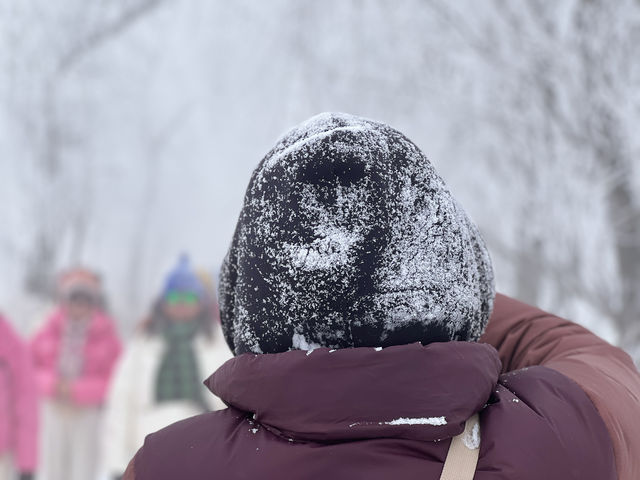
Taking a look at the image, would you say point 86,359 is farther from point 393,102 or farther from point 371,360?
point 371,360

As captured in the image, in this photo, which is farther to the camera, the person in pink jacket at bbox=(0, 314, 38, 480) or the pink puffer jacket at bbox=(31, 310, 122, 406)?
the pink puffer jacket at bbox=(31, 310, 122, 406)

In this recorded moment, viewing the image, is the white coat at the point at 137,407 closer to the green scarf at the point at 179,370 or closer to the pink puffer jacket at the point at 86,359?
the green scarf at the point at 179,370

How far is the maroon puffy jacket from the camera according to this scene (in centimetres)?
95

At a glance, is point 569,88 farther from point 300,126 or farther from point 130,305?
point 130,305

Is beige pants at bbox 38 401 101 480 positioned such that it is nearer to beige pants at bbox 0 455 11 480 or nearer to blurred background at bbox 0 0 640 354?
beige pants at bbox 0 455 11 480

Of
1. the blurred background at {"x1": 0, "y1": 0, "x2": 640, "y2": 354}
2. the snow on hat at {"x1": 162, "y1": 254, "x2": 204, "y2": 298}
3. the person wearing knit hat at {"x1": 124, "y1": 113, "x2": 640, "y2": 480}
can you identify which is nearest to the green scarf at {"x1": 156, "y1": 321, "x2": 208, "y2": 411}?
the snow on hat at {"x1": 162, "y1": 254, "x2": 204, "y2": 298}

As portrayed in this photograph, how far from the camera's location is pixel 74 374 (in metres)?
5.43

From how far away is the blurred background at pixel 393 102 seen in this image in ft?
14.3

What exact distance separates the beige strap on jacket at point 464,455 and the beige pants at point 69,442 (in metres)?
5.04

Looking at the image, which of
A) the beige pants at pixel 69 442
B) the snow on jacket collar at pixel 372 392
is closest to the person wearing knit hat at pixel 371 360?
the snow on jacket collar at pixel 372 392

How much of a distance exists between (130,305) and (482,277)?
808 inches

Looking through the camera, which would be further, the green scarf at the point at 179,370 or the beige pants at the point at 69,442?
the beige pants at the point at 69,442

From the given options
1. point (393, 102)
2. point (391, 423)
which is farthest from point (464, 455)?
point (393, 102)

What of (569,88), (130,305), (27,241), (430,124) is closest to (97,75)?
(27,241)
